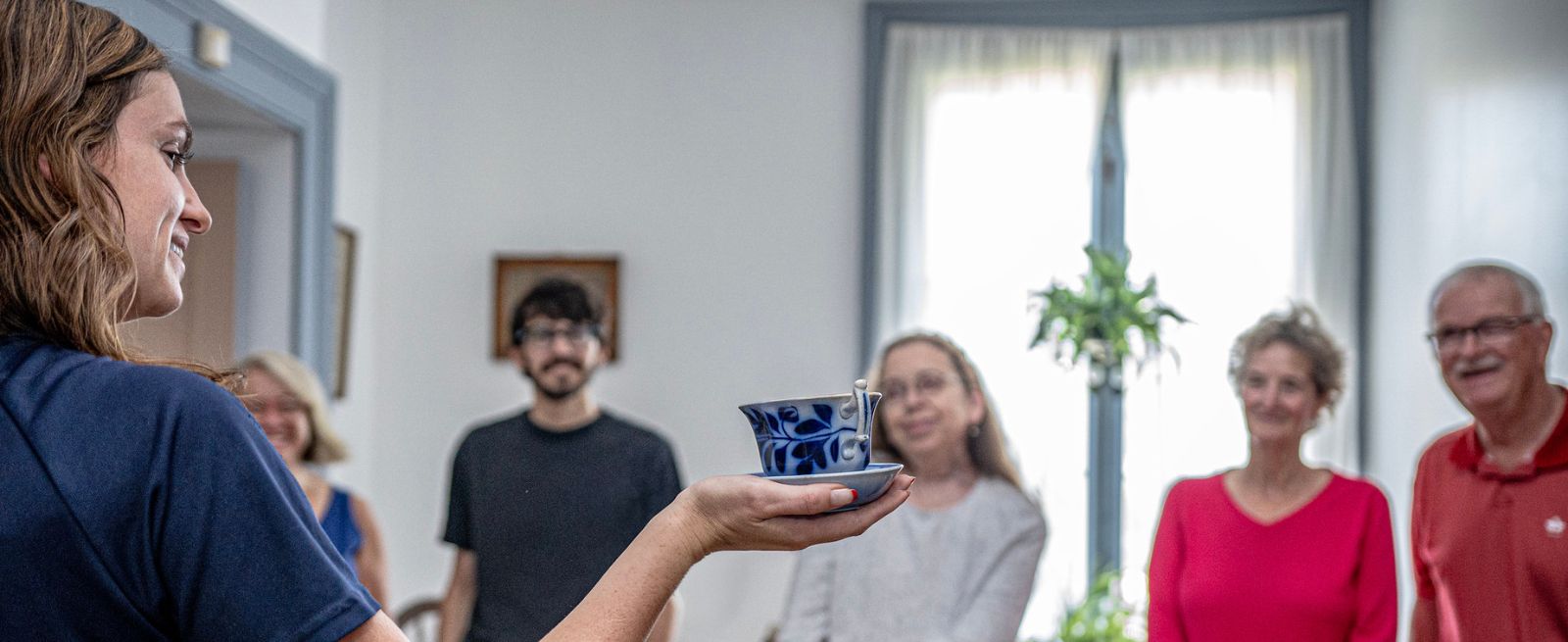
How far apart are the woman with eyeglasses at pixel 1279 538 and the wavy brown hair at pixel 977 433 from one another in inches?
14.5

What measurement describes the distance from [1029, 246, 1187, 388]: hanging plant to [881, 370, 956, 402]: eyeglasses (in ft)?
4.81

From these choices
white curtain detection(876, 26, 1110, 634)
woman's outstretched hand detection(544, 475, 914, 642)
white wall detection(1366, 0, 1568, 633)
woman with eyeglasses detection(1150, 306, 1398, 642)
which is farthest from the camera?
white curtain detection(876, 26, 1110, 634)

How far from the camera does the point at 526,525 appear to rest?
2.79 m

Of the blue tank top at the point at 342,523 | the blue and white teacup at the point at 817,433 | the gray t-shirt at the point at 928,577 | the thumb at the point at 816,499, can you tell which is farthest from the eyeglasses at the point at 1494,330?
the blue tank top at the point at 342,523

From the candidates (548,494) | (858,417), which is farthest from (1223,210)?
(858,417)

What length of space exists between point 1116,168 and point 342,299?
2919 millimetres

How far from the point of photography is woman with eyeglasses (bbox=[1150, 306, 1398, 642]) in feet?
8.13

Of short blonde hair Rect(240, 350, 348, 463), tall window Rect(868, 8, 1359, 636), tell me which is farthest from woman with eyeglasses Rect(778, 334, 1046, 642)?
tall window Rect(868, 8, 1359, 636)

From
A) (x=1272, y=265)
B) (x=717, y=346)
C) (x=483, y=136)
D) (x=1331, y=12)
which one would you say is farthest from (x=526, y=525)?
(x=1331, y=12)

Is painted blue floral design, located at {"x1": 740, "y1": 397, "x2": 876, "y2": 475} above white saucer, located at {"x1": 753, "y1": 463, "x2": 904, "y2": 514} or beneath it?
above

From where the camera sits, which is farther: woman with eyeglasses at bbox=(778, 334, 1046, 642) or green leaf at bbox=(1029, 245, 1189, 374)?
green leaf at bbox=(1029, 245, 1189, 374)

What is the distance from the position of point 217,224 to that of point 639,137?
193 centimetres

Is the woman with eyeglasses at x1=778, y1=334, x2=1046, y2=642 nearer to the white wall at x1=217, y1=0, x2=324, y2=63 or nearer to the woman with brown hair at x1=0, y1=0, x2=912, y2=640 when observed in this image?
the white wall at x1=217, y1=0, x2=324, y2=63

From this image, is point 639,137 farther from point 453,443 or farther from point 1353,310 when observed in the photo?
point 1353,310
